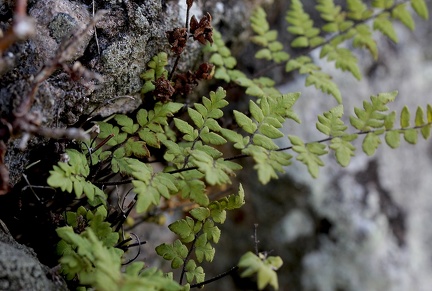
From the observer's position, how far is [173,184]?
1.36 meters

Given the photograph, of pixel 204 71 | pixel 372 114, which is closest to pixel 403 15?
pixel 372 114

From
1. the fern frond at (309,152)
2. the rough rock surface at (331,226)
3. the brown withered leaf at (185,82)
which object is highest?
the brown withered leaf at (185,82)

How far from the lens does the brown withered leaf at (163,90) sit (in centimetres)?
161

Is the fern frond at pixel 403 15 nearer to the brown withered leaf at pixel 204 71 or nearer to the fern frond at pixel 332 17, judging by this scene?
the fern frond at pixel 332 17

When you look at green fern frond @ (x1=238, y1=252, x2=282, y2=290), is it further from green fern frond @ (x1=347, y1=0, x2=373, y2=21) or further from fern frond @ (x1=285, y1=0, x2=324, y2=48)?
green fern frond @ (x1=347, y1=0, x2=373, y2=21)

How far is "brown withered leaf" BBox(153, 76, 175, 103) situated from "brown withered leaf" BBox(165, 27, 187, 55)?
107mm

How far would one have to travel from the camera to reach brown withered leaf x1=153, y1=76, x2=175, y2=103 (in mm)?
1607

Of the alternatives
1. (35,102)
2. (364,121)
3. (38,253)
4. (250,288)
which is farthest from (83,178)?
(250,288)

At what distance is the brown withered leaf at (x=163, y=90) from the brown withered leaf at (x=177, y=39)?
107mm

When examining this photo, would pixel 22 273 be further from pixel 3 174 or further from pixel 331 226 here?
pixel 331 226

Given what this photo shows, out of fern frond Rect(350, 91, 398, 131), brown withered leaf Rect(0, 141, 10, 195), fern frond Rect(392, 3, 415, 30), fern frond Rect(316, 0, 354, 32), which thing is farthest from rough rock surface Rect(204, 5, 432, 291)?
brown withered leaf Rect(0, 141, 10, 195)

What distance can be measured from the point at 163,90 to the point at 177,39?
173 millimetres

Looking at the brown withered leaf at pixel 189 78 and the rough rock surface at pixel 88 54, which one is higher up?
the rough rock surface at pixel 88 54

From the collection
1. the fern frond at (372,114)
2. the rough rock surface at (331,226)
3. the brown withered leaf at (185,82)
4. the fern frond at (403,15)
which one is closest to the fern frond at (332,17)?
the fern frond at (403,15)
